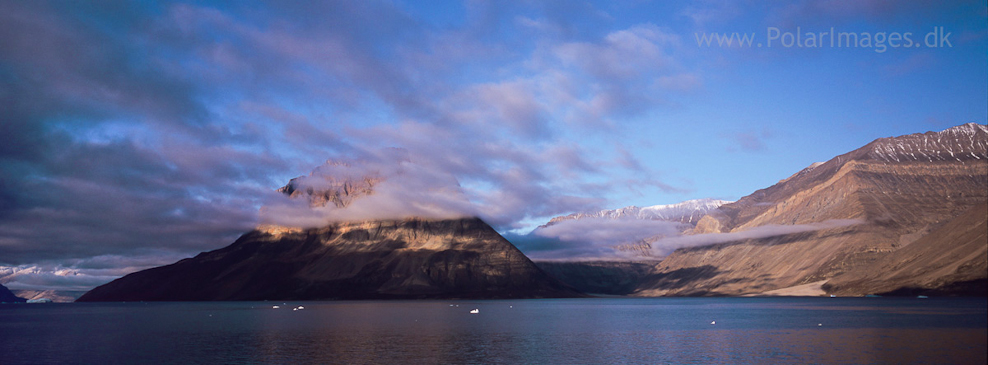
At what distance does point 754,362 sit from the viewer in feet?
252

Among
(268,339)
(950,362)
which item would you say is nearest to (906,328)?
(950,362)

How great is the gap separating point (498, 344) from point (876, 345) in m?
57.8

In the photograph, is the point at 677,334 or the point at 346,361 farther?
the point at 677,334

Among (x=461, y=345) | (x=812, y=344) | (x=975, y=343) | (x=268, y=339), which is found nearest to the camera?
(x=975, y=343)

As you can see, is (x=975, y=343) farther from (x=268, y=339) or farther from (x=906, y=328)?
(x=268, y=339)

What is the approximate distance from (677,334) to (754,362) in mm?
44444

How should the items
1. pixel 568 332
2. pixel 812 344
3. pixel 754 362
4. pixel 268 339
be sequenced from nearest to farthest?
pixel 754 362 < pixel 812 344 < pixel 268 339 < pixel 568 332

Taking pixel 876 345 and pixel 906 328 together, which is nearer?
pixel 876 345

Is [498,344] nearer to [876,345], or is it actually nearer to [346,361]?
[346,361]

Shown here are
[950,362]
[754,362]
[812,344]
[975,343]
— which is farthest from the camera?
[812,344]

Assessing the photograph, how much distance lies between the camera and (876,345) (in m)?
90.8

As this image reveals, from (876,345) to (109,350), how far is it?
398ft

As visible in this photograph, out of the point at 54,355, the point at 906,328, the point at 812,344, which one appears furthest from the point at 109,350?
the point at 906,328

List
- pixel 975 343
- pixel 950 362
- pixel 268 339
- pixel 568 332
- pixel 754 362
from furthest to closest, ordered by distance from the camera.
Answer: pixel 568 332
pixel 268 339
pixel 975 343
pixel 754 362
pixel 950 362
